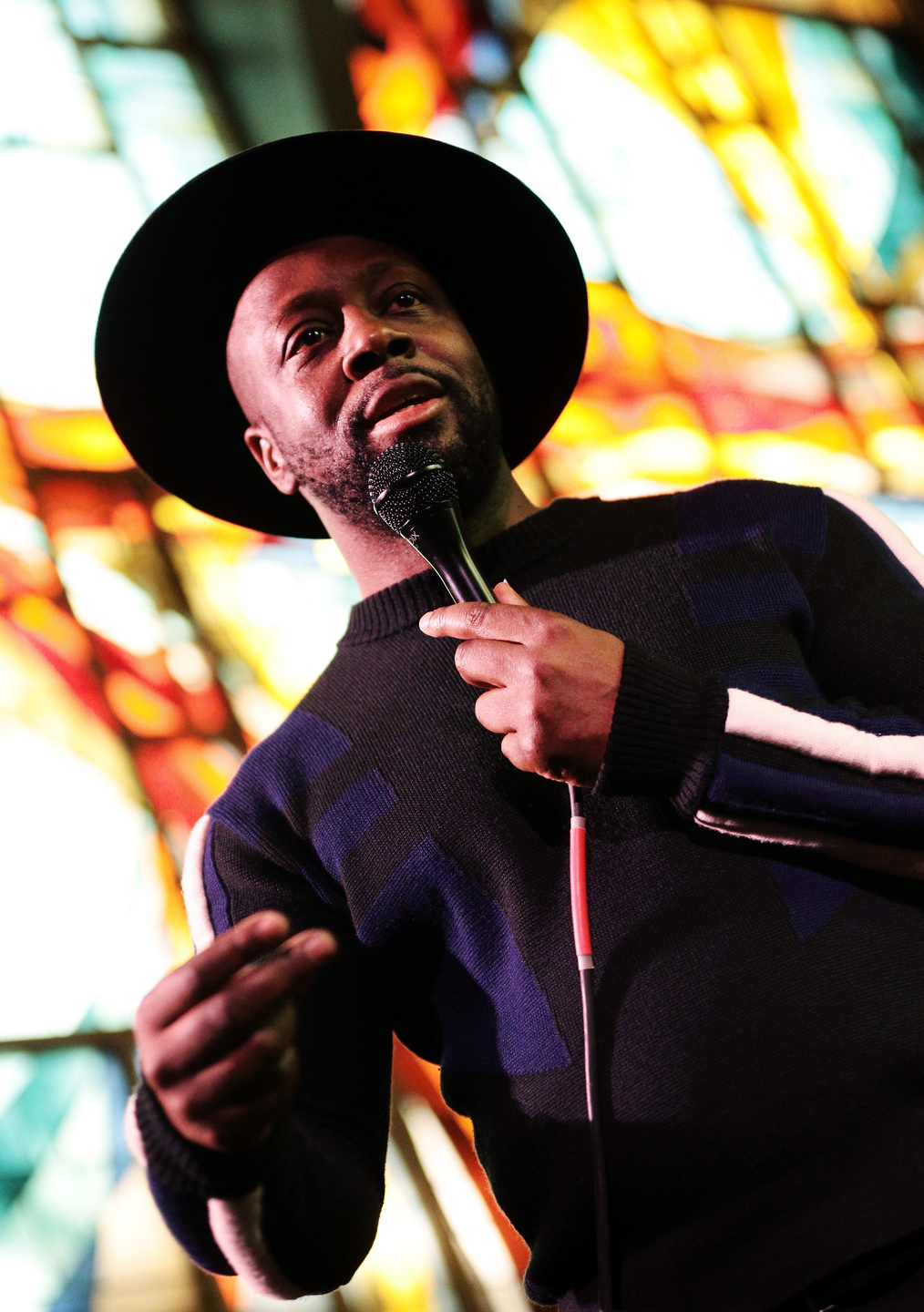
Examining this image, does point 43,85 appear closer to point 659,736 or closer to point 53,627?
point 53,627

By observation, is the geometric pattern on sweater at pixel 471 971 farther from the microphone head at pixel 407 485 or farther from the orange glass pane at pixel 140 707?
the orange glass pane at pixel 140 707

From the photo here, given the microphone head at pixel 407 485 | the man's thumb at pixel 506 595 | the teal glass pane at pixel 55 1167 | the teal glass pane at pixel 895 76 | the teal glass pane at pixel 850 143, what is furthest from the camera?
the teal glass pane at pixel 895 76

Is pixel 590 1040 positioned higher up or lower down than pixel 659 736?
lower down

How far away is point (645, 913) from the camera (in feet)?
2.93

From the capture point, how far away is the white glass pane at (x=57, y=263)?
2.76 meters

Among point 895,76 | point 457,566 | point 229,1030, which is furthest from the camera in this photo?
point 895,76

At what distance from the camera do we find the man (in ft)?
2.52

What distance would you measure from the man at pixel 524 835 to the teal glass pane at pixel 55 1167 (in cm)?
117

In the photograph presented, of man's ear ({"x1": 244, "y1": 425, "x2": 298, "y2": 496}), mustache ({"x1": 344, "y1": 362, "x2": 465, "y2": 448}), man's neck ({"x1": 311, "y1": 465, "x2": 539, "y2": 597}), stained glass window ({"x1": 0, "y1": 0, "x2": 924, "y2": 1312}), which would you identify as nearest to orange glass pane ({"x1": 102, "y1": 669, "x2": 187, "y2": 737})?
stained glass window ({"x1": 0, "y1": 0, "x2": 924, "y2": 1312})

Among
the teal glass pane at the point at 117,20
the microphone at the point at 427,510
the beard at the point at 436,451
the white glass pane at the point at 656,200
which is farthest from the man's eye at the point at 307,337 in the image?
the white glass pane at the point at 656,200

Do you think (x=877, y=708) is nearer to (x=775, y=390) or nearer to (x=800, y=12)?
(x=775, y=390)

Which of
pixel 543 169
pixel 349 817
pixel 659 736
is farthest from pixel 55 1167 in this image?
pixel 543 169

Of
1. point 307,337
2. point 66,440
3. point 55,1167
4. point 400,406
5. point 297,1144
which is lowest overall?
point 55,1167

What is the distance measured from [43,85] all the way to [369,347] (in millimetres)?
2386
